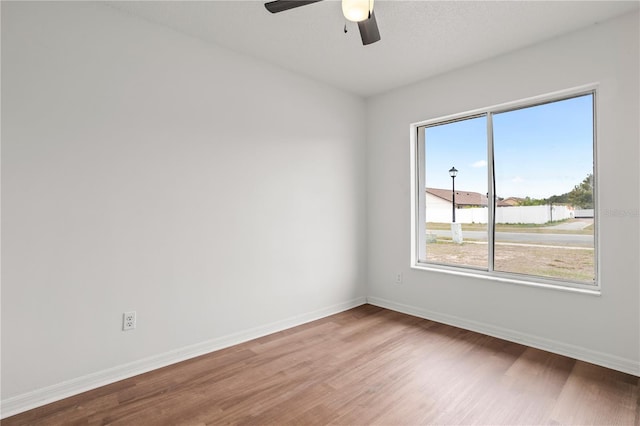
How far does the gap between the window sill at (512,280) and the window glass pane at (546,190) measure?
0.23 ft

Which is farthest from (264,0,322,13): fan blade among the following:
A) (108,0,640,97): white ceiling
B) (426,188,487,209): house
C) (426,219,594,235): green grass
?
(426,219,594,235): green grass

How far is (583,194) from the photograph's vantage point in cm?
266

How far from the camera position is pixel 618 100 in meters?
2.37

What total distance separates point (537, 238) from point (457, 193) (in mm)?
878

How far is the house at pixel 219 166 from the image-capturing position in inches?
78.4

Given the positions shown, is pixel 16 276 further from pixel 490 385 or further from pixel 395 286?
pixel 395 286

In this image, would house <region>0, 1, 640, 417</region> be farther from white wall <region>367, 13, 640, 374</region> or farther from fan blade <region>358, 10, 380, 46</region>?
fan blade <region>358, 10, 380, 46</region>

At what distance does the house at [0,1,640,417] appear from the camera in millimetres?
1990

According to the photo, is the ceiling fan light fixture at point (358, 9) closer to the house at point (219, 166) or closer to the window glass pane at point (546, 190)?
the house at point (219, 166)

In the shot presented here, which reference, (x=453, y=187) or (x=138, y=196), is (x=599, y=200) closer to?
(x=453, y=187)

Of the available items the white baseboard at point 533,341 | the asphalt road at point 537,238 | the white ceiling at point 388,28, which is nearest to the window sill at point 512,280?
the asphalt road at point 537,238

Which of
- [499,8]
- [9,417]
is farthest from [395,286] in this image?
[9,417]

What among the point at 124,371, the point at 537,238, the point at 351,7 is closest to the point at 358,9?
the point at 351,7

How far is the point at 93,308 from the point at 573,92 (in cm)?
402
